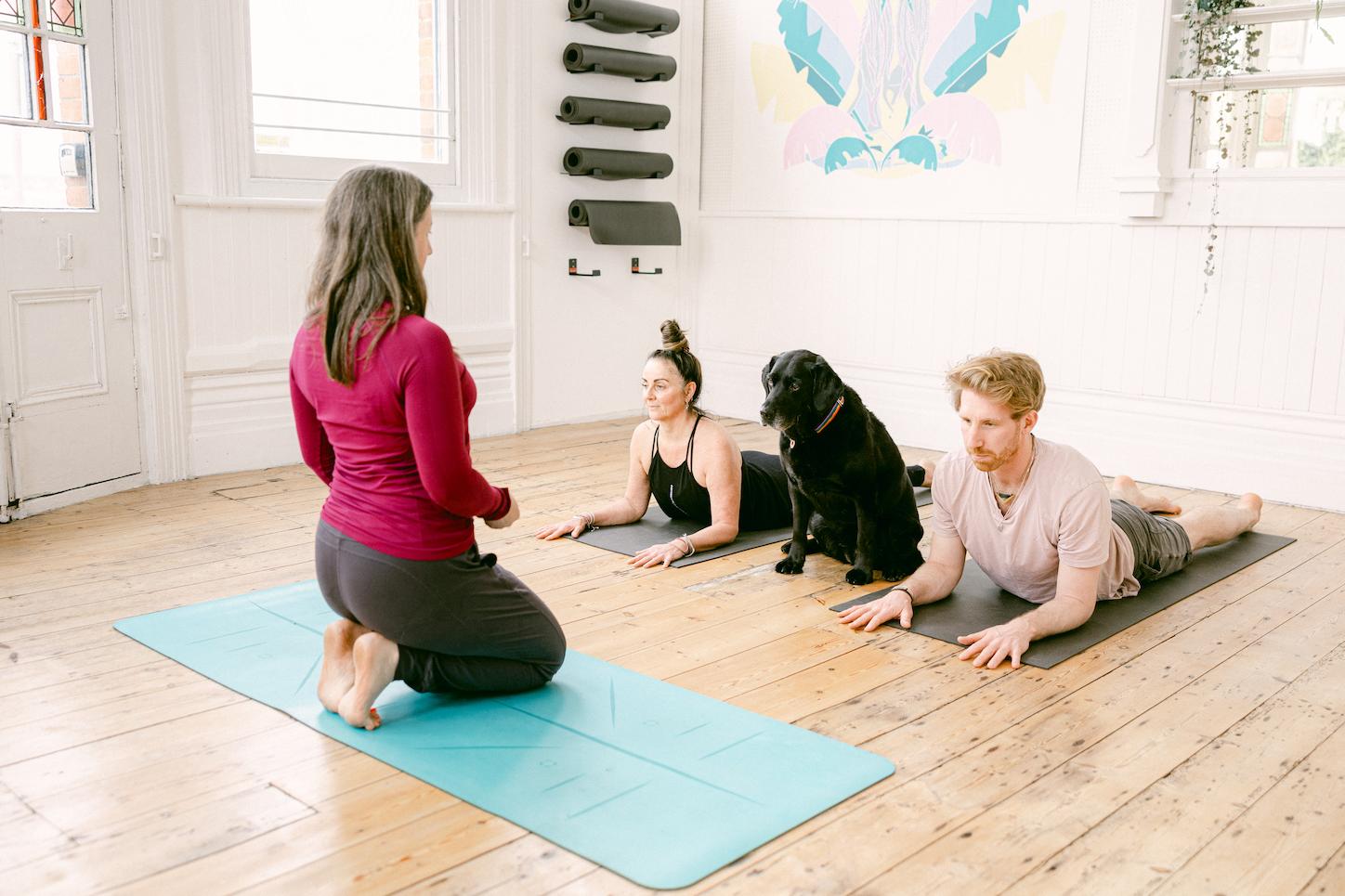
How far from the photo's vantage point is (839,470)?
3.01m

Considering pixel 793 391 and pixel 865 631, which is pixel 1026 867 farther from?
pixel 793 391

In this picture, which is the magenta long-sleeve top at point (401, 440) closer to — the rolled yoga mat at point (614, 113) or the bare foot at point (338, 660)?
the bare foot at point (338, 660)

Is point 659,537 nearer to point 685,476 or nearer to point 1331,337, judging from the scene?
point 685,476

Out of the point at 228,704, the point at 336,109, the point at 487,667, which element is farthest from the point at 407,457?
the point at 336,109

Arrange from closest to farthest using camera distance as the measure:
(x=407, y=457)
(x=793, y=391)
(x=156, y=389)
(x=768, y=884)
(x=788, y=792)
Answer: (x=768, y=884)
(x=788, y=792)
(x=407, y=457)
(x=793, y=391)
(x=156, y=389)

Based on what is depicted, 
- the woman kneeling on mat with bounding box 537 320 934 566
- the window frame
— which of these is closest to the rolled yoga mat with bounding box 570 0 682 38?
the window frame

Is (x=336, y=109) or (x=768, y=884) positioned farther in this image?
(x=336, y=109)

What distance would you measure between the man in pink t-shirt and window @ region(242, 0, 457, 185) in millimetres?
3124

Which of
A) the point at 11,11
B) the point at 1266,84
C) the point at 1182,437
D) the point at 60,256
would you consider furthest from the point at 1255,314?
the point at 11,11

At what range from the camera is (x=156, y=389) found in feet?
13.9

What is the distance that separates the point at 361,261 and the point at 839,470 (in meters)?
1.46

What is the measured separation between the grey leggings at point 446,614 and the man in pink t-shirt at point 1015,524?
0.92 metres

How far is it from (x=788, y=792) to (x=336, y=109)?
12.5 ft

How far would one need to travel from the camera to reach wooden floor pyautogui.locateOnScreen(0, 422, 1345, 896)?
171 cm
